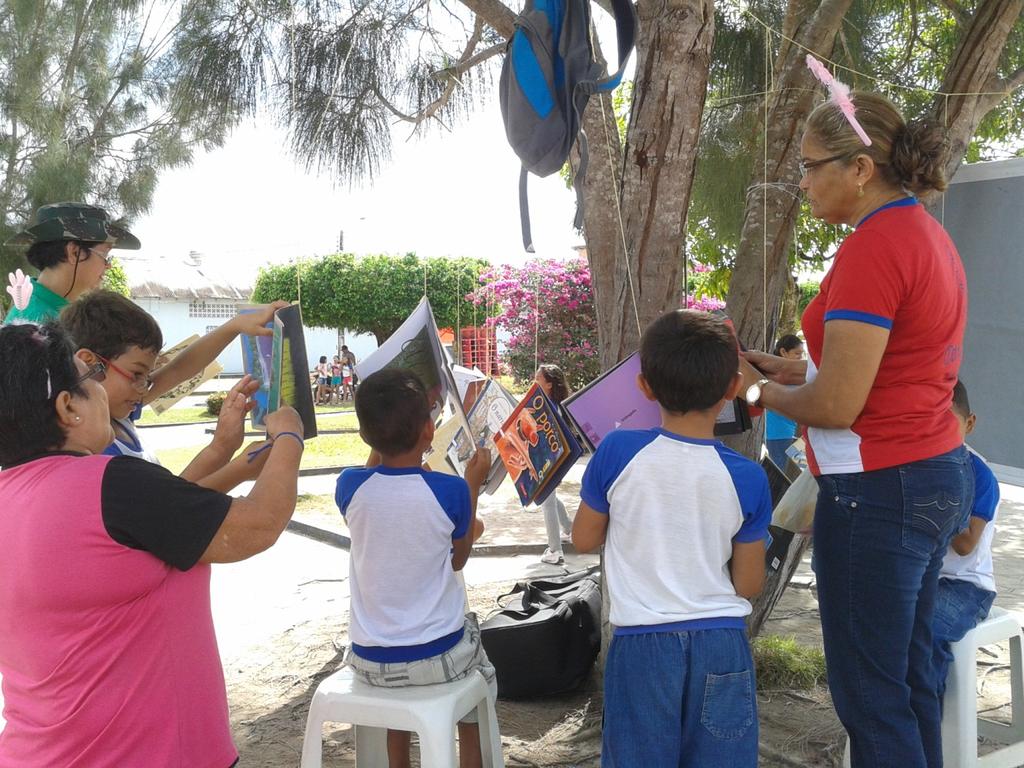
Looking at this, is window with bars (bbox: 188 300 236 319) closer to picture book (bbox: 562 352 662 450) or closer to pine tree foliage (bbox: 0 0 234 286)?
pine tree foliage (bbox: 0 0 234 286)

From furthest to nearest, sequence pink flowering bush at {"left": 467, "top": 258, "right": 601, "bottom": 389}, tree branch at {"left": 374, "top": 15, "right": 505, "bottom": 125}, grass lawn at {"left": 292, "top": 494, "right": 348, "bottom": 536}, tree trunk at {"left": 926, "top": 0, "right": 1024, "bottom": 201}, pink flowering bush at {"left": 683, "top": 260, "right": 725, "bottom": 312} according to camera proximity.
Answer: pink flowering bush at {"left": 467, "top": 258, "right": 601, "bottom": 389} → pink flowering bush at {"left": 683, "top": 260, "right": 725, "bottom": 312} → grass lawn at {"left": 292, "top": 494, "right": 348, "bottom": 536} → tree branch at {"left": 374, "top": 15, "right": 505, "bottom": 125} → tree trunk at {"left": 926, "top": 0, "right": 1024, "bottom": 201}

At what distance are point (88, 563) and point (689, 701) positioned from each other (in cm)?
117

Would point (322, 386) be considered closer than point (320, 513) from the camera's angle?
No

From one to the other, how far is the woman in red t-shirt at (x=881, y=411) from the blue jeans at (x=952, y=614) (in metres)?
0.52

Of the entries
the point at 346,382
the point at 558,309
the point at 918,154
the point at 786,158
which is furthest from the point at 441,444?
the point at 346,382

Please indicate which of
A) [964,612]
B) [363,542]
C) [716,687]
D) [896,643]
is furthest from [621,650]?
[964,612]

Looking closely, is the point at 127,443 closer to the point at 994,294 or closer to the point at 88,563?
the point at 88,563

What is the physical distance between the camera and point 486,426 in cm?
277

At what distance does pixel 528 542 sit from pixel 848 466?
4.63 m

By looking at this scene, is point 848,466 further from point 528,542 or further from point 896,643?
point 528,542

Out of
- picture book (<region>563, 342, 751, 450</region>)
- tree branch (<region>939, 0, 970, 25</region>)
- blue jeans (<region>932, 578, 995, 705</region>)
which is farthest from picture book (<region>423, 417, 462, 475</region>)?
tree branch (<region>939, 0, 970, 25</region>)

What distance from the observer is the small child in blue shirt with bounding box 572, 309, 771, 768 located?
1861mm

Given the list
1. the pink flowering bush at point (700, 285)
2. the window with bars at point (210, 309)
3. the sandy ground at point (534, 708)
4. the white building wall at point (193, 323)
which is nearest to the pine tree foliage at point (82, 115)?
the sandy ground at point (534, 708)

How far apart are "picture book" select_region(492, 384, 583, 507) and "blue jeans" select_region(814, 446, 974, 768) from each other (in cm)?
65
